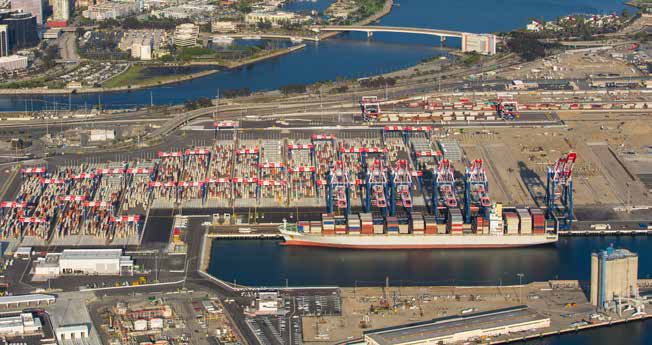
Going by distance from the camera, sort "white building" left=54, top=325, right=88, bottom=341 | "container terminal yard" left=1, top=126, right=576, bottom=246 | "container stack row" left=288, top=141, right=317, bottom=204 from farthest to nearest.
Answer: "container stack row" left=288, top=141, right=317, bottom=204 < "container terminal yard" left=1, top=126, right=576, bottom=246 < "white building" left=54, top=325, right=88, bottom=341

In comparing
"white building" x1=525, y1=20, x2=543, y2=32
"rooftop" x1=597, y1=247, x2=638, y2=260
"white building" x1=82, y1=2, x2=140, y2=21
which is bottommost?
"rooftop" x1=597, y1=247, x2=638, y2=260

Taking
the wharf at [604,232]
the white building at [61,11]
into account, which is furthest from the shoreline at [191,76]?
the wharf at [604,232]

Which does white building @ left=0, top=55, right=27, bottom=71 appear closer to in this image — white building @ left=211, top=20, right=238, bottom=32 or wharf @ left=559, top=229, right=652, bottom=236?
white building @ left=211, top=20, right=238, bottom=32

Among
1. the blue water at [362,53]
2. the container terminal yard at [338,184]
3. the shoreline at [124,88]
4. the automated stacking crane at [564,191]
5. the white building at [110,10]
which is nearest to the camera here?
the container terminal yard at [338,184]

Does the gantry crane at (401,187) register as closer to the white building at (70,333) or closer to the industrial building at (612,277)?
the industrial building at (612,277)

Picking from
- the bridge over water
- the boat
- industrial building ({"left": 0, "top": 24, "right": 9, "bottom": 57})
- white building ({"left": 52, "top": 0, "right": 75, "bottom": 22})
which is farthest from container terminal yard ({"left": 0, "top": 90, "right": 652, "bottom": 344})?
white building ({"left": 52, "top": 0, "right": 75, "bottom": 22})

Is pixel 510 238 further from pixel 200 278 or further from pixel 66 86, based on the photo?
pixel 66 86
